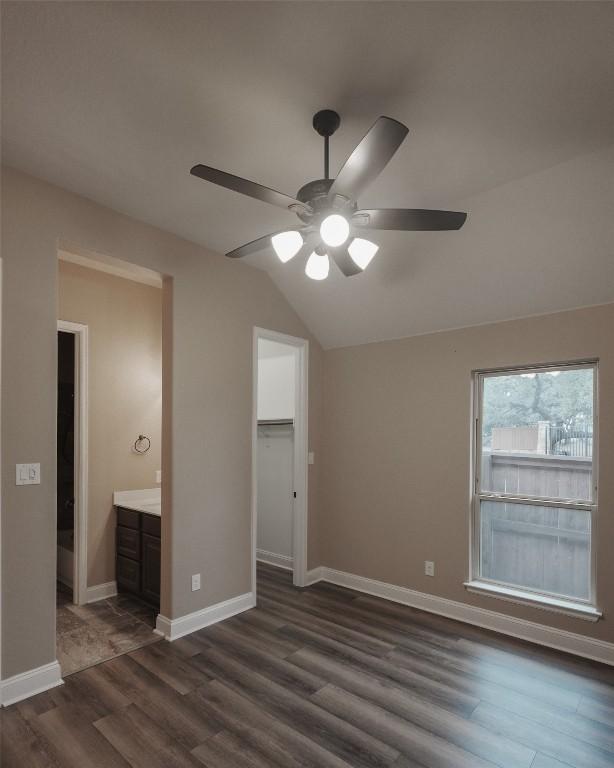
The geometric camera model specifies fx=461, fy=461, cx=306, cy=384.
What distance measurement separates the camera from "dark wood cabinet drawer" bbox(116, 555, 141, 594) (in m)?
3.72

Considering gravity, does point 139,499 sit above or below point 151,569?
above

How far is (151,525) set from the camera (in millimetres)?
3619

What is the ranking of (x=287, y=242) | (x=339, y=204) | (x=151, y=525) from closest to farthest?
(x=339, y=204) → (x=287, y=242) → (x=151, y=525)

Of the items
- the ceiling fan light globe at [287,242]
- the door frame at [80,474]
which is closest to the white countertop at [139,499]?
the door frame at [80,474]

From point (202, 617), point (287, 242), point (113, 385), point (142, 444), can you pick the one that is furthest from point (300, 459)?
point (287, 242)

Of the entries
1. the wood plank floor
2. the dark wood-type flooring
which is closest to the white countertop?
the dark wood-type flooring

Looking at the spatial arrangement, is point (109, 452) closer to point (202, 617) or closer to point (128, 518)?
point (128, 518)

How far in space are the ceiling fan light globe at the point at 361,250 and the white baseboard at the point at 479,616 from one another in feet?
9.15

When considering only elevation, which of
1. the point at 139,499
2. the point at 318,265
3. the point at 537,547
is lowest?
the point at 537,547

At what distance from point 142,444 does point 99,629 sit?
1.54 metres

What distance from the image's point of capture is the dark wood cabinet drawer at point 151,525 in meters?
3.55

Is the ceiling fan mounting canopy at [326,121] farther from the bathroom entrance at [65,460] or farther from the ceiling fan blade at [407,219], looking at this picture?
the bathroom entrance at [65,460]

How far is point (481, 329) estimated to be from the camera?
362 cm

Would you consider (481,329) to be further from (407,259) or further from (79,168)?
(79,168)
